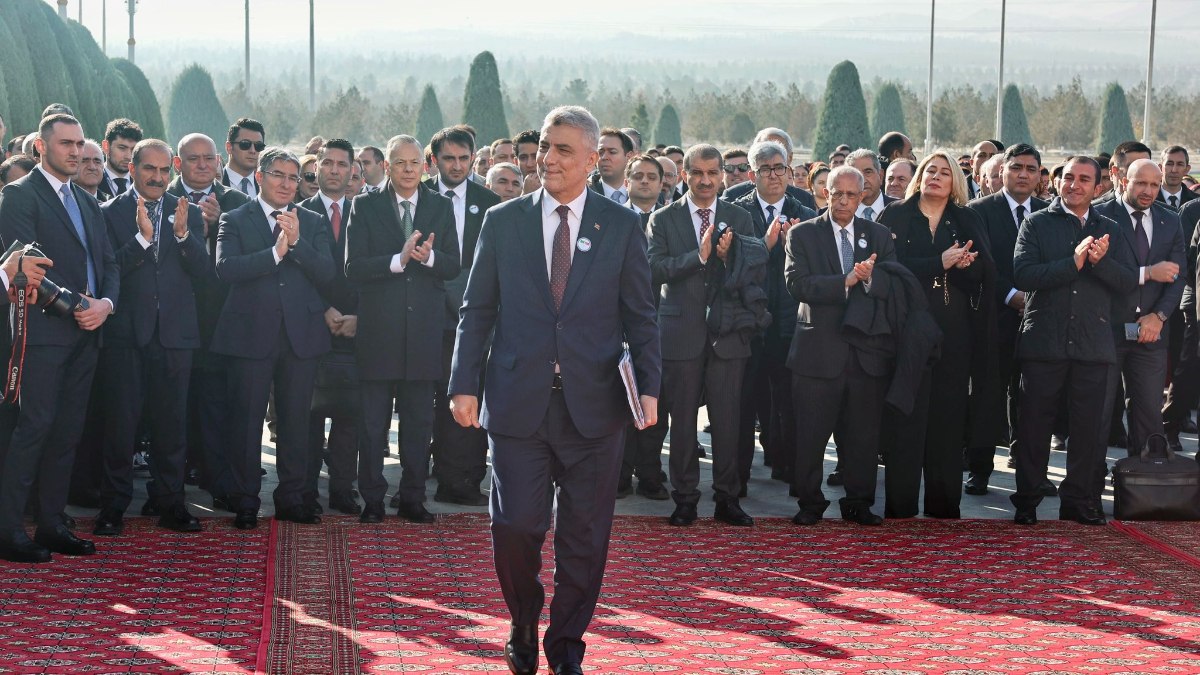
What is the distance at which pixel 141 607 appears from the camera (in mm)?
6812

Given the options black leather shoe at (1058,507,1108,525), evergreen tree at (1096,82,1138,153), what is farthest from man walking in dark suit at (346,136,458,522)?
evergreen tree at (1096,82,1138,153)

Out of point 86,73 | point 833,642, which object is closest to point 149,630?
point 833,642

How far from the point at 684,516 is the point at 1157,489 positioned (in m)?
2.70

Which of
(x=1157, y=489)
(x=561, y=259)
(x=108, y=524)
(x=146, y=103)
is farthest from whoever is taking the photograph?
(x=146, y=103)

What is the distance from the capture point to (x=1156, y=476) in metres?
8.95

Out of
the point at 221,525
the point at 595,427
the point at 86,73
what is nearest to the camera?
the point at 595,427

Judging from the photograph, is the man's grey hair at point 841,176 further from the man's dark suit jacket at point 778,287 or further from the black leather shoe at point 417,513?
the black leather shoe at point 417,513

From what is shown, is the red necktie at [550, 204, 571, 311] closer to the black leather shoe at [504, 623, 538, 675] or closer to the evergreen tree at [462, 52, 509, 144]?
the black leather shoe at [504, 623, 538, 675]

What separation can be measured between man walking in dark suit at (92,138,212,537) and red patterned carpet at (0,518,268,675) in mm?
286

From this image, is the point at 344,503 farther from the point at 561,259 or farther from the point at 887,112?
the point at 887,112

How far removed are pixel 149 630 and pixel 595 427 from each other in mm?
2141

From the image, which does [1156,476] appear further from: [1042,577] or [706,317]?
[706,317]

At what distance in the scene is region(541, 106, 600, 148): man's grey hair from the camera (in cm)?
569

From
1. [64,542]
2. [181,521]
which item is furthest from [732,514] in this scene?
[64,542]
